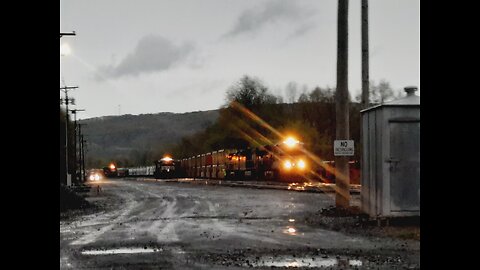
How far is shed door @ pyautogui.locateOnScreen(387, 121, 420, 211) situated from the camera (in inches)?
591

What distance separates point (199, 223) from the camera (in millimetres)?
17594

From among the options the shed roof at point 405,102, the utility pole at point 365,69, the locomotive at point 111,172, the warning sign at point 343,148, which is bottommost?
the locomotive at point 111,172

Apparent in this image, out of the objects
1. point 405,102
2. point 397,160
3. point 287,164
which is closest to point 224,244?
point 397,160

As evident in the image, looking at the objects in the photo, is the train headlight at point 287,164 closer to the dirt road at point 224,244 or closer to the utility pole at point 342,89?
the dirt road at point 224,244

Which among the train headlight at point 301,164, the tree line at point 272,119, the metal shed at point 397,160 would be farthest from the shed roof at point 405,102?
the tree line at point 272,119

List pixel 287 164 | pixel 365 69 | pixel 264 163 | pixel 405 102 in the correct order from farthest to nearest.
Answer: pixel 264 163 < pixel 287 164 < pixel 365 69 < pixel 405 102

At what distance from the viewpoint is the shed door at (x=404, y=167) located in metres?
15.0

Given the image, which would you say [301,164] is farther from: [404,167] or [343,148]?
[404,167]

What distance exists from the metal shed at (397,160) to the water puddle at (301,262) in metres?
5.33

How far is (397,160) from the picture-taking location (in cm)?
1514

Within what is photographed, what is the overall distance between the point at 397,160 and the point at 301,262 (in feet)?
20.4

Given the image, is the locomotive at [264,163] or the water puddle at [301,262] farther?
the locomotive at [264,163]
